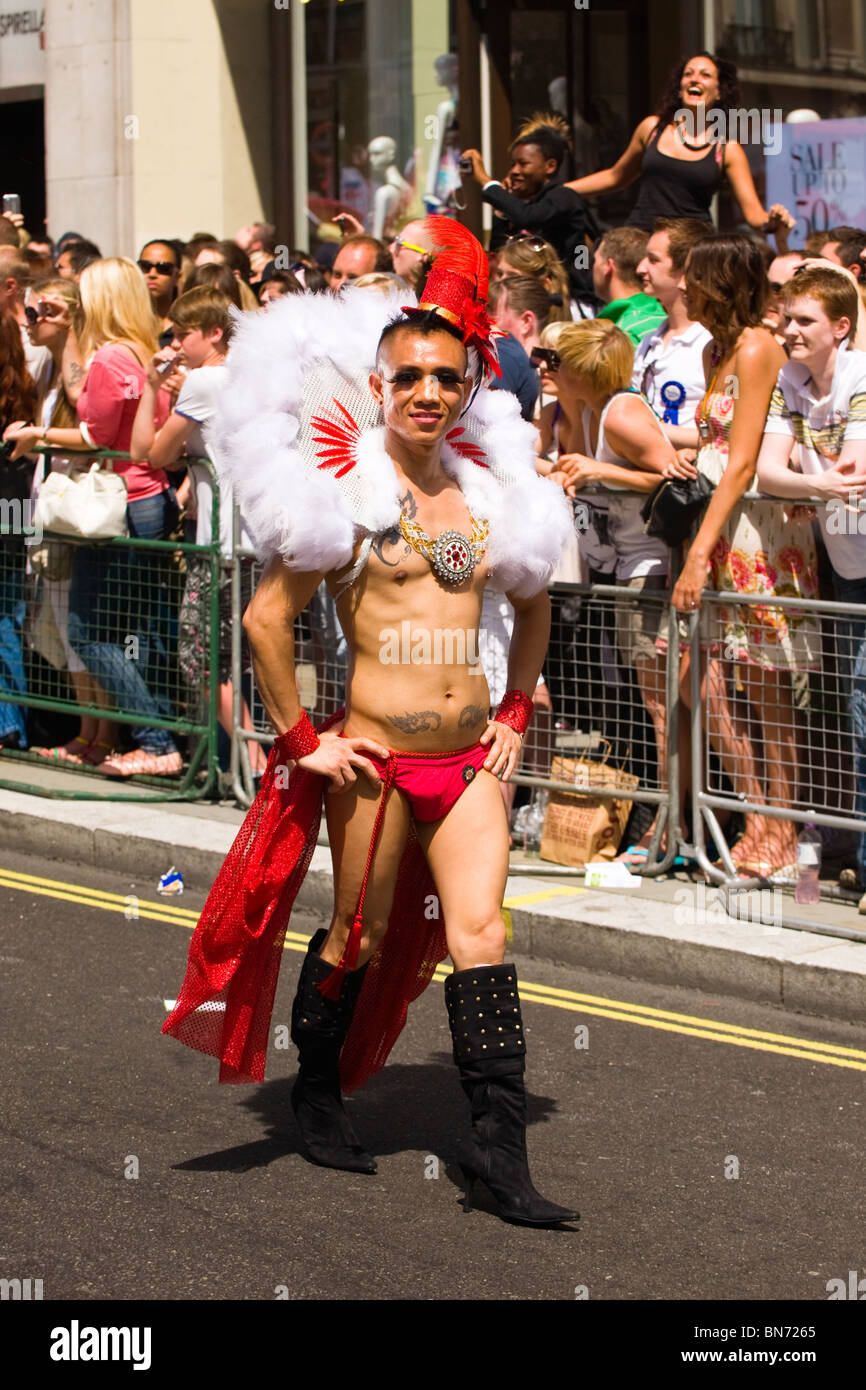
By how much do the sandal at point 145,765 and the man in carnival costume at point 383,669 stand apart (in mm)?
4226

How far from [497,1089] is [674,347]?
13.7 ft

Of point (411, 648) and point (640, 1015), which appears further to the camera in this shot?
point (640, 1015)

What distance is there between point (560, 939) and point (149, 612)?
119 inches

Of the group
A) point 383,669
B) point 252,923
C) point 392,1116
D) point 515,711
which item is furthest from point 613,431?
point 252,923

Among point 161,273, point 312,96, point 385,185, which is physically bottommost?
point 161,273

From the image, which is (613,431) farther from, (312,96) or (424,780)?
A: (312,96)

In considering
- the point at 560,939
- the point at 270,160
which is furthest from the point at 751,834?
the point at 270,160

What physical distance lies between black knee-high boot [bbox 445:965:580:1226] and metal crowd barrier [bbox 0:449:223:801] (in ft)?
14.0

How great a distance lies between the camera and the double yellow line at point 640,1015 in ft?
19.7

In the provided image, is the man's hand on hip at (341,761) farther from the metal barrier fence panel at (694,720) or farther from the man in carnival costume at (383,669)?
the metal barrier fence panel at (694,720)

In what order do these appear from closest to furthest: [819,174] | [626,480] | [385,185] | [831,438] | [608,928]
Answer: [608,928]
[831,438]
[626,480]
[819,174]
[385,185]

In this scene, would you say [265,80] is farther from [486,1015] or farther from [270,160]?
[486,1015]

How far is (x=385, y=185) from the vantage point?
1537 centimetres

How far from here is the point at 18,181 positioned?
765 inches
